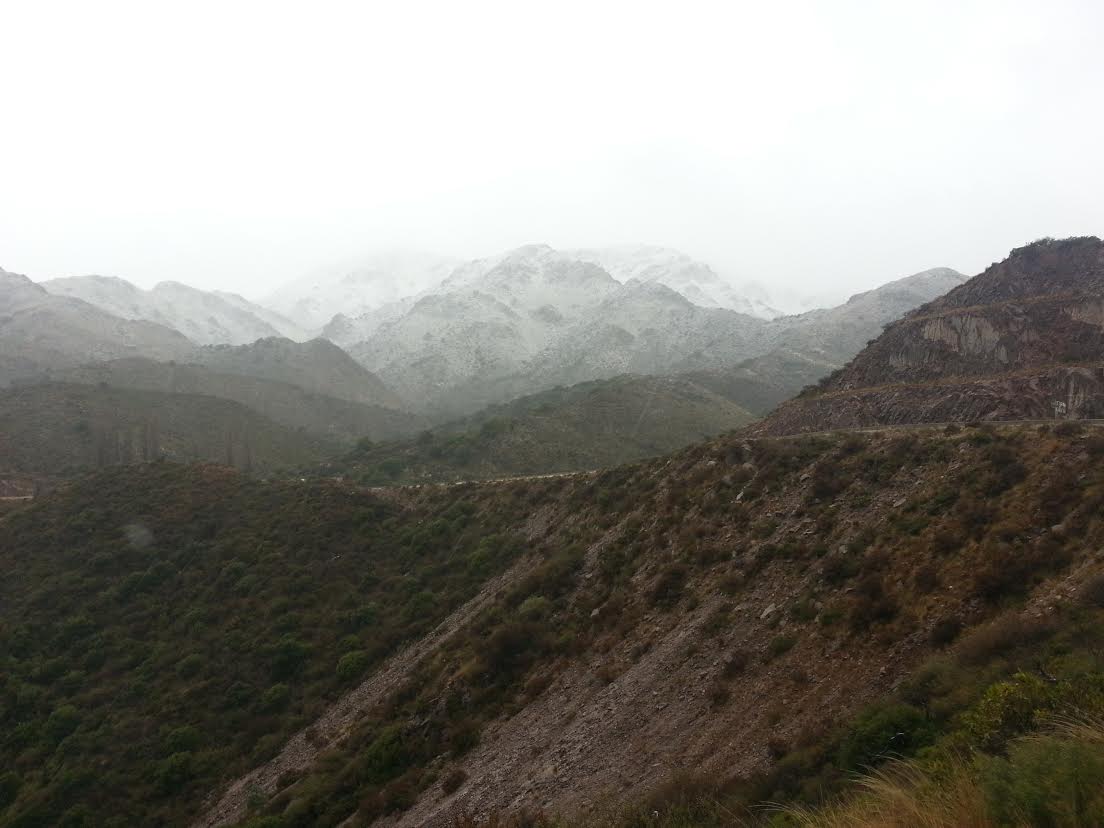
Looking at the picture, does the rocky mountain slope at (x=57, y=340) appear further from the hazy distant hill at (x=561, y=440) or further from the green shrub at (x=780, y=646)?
the green shrub at (x=780, y=646)

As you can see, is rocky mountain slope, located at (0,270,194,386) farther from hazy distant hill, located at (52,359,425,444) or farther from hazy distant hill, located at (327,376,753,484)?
hazy distant hill, located at (327,376,753,484)

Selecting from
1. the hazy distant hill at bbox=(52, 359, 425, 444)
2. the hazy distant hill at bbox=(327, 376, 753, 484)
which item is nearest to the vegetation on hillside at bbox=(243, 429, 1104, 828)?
the hazy distant hill at bbox=(327, 376, 753, 484)

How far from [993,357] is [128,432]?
96.4 m

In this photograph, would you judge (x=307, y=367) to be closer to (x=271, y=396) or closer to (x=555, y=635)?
(x=271, y=396)

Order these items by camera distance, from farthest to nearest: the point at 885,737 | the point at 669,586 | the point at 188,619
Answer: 1. the point at 188,619
2. the point at 669,586
3. the point at 885,737

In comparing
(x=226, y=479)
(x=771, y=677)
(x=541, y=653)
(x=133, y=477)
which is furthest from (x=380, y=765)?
(x=133, y=477)

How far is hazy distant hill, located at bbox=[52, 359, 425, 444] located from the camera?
387 feet

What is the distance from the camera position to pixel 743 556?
17781mm

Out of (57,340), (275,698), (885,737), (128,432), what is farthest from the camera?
(57,340)

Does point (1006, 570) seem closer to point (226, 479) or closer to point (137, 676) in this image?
point (137, 676)

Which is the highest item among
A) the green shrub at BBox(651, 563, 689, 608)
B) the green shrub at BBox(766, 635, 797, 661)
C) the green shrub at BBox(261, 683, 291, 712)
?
the green shrub at BBox(766, 635, 797, 661)

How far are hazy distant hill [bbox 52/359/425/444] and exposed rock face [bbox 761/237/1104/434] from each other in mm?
92535

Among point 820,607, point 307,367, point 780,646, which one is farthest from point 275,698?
point 307,367

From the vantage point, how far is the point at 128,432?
Result: 84.5 metres
